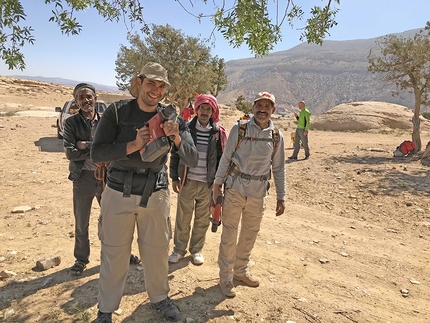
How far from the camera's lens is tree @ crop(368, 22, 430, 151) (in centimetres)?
1153

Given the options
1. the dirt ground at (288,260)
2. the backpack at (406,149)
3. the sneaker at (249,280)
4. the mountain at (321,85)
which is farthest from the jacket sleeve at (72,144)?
the mountain at (321,85)

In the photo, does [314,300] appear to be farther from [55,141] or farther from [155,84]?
[55,141]

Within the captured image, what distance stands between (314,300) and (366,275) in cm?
108

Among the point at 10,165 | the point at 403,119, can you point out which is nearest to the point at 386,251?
the point at 10,165

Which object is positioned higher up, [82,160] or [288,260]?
[82,160]

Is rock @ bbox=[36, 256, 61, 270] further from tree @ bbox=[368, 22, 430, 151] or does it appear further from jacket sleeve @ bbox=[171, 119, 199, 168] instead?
→ tree @ bbox=[368, 22, 430, 151]

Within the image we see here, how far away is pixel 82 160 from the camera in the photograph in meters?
3.30

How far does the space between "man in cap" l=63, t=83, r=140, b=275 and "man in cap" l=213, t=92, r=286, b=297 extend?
1359 mm

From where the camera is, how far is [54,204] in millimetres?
5578

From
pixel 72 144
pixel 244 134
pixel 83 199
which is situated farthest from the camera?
pixel 83 199

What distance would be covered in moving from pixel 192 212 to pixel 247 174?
114 cm

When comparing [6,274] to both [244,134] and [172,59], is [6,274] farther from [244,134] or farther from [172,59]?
[172,59]

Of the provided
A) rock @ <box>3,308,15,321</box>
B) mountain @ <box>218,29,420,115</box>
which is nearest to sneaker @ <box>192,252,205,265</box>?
rock @ <box>3,308,15,321</box>

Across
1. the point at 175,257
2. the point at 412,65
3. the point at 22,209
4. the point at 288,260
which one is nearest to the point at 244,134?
the point at 175,257
